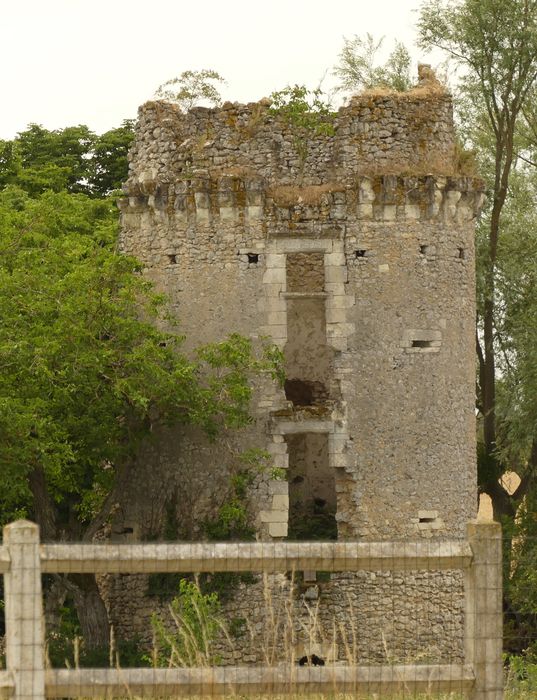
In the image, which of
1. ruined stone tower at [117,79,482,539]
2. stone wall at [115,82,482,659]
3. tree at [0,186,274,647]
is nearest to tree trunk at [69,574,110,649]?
tree at [0,186,274,647]

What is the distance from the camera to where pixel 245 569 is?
9297mm

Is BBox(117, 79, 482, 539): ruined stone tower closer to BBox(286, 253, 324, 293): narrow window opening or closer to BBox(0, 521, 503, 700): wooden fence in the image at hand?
BBox(286, 253, 324, 293): narrow window opening

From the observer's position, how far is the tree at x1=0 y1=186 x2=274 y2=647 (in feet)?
69.9

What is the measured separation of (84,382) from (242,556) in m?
12.7

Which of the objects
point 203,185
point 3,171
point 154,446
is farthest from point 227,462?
point 3,171

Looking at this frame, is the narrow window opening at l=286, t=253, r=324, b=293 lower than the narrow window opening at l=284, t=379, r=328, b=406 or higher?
higher

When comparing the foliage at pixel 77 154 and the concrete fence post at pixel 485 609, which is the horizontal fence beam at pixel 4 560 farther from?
the foliage at pixel 77 154

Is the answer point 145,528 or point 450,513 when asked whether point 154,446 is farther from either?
point 450,513

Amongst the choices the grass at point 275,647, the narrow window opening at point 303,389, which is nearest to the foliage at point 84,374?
the narrow window opening at point 303,389

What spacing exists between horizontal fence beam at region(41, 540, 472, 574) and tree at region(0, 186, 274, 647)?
38.0ft

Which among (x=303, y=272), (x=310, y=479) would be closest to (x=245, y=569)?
(x=303, y=272)

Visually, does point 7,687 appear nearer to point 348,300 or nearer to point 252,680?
point 252,680

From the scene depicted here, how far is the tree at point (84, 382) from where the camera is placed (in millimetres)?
21312

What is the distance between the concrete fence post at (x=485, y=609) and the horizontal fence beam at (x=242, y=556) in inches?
3.7
